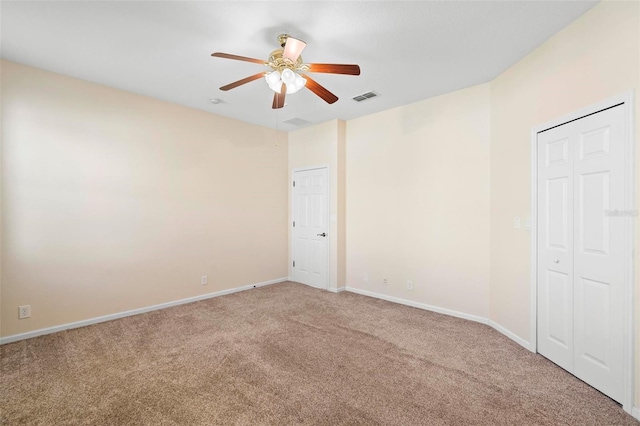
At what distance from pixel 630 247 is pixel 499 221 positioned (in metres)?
1.36

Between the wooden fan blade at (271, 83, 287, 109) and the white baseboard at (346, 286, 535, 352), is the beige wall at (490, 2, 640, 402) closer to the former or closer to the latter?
the white baseboard at (346, 286, 535, 352)

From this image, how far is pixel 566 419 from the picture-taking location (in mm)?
1865

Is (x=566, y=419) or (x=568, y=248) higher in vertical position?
(x=568, y=248)

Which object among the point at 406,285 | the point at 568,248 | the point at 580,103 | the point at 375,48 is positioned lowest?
the point at 406,285

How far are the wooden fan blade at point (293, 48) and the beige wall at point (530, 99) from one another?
7.16ft

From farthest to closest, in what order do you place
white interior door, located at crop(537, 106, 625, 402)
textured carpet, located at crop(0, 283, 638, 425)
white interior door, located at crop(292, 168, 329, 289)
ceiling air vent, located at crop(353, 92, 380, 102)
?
white interior door, located at crop(292, 168, 329, 289) < ceiling air vent, located at crop(353, 92, 380, 102) < white interior door, located at crop(537, 106, 625, 402) < textured carpet, located at crop(0, 283, 638, 425)

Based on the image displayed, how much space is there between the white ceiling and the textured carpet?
9.41 ft

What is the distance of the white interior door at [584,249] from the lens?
2041mm

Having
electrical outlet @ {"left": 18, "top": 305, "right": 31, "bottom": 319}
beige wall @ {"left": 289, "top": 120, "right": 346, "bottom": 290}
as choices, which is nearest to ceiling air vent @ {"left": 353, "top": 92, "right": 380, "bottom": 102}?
beige wall @ {"left": 289, "top": 120, "right": 346, "bottom": 290}

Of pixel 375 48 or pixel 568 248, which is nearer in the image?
pixel 568 248

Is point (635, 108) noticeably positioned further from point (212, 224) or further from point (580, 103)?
point (212, 224)

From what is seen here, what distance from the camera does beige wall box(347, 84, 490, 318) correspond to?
3.57 metres

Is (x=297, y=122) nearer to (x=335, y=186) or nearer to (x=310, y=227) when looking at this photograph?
(x=335, y=186)

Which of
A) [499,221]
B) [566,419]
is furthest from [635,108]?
[566,419]
